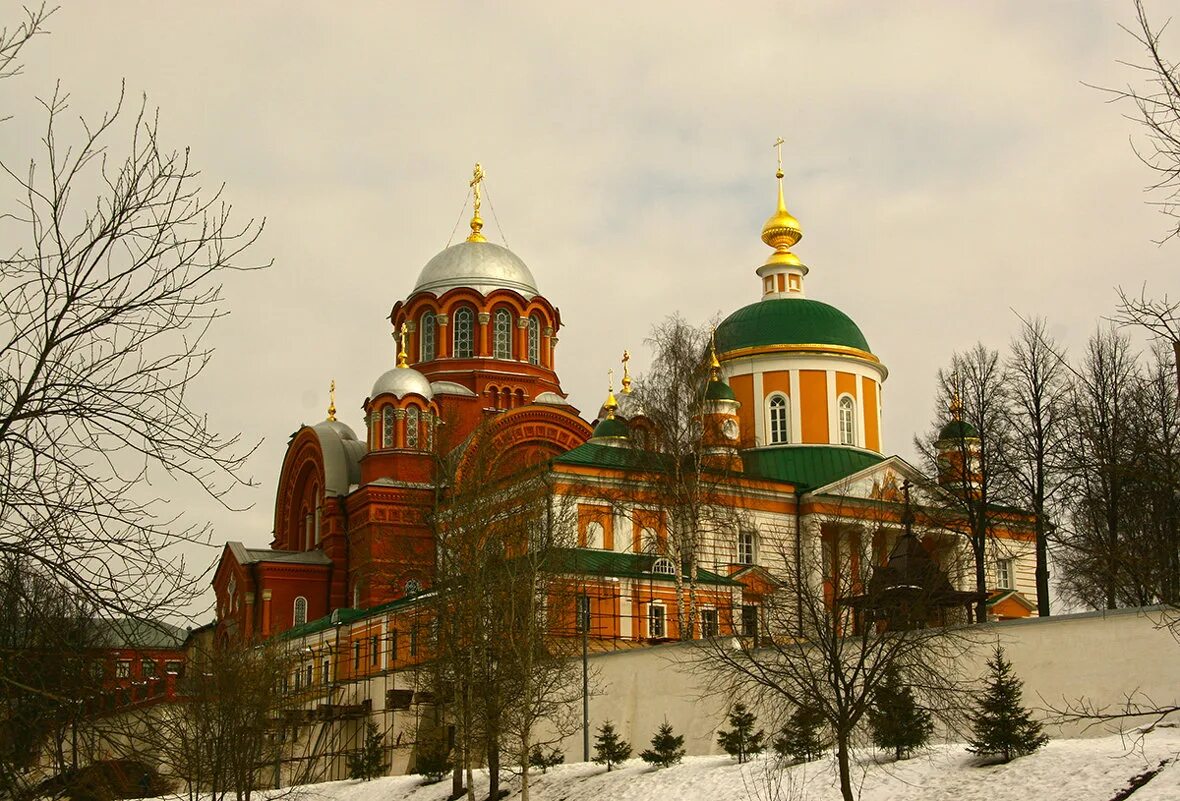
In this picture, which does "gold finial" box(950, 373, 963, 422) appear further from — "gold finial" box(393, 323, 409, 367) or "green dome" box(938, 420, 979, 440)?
"gold finial" box(393, 323, 409, 367)

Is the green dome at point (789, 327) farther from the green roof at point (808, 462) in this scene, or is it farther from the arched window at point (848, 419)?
the green roof at point (808, 462)

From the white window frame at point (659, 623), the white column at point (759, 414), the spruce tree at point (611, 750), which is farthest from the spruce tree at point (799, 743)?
the white column at point (759, 414)

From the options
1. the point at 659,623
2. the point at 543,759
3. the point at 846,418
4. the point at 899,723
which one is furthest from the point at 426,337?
the point at 899,723

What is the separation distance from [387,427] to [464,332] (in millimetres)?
5497

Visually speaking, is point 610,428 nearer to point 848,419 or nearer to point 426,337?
point 848,419

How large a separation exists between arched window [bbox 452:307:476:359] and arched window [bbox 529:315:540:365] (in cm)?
186

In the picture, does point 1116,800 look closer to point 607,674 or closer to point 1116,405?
point 607,674

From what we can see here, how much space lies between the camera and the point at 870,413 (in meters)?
45.1

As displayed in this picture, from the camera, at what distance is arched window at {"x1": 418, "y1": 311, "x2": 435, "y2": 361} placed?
4784 centimetres

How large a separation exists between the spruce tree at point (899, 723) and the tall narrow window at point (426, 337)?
3221cm

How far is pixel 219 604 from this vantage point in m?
45.0

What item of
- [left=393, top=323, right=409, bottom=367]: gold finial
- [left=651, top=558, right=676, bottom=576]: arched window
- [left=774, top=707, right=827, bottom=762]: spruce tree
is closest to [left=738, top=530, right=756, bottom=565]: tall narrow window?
[left=651, top=558, right=676, bottom=576]: arched window

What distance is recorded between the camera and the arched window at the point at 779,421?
4409 cm

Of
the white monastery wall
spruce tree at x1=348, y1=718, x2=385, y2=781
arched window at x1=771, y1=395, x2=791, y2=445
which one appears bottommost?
spruce tree at x1=348, y1=718, x2=385, y2=781
